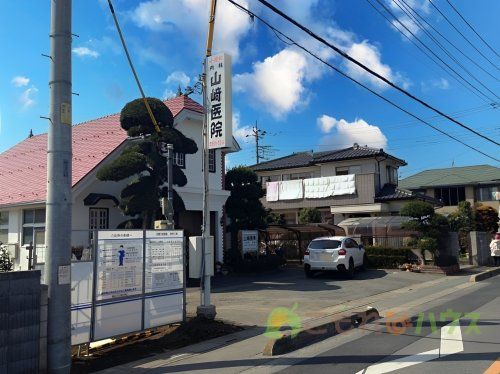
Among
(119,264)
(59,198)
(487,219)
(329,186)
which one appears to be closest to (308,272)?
(119,264)

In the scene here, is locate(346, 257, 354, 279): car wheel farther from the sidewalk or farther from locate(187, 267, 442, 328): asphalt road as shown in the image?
the sidewalk

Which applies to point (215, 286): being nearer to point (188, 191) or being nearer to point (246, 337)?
point (188, 191)

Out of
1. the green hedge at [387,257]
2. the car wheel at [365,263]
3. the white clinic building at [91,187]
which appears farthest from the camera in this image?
the green hedge at [387,257]

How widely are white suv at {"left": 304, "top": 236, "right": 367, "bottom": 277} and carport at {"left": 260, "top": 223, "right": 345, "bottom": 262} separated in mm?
6599

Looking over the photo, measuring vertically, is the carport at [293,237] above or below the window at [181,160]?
below

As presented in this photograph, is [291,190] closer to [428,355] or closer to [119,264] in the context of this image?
[119,264]

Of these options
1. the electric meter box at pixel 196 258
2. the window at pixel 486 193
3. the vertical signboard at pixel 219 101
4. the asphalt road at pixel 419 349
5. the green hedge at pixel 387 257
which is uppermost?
the window at pixel 486 193

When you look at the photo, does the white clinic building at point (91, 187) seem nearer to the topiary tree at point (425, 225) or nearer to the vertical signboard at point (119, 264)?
the vertical signboard at point (119, 264)

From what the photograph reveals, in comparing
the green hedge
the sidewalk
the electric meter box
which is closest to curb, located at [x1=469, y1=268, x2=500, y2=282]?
the green hedge

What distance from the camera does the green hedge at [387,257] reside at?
75.5 feet

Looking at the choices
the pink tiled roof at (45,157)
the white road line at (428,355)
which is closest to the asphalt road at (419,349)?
the white road line at (428,355)

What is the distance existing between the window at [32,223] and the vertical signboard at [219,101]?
434 inches

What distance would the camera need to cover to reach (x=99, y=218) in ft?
60.5

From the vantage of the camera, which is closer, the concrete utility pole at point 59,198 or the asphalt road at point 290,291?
the concrete utility pole at point 59,198
